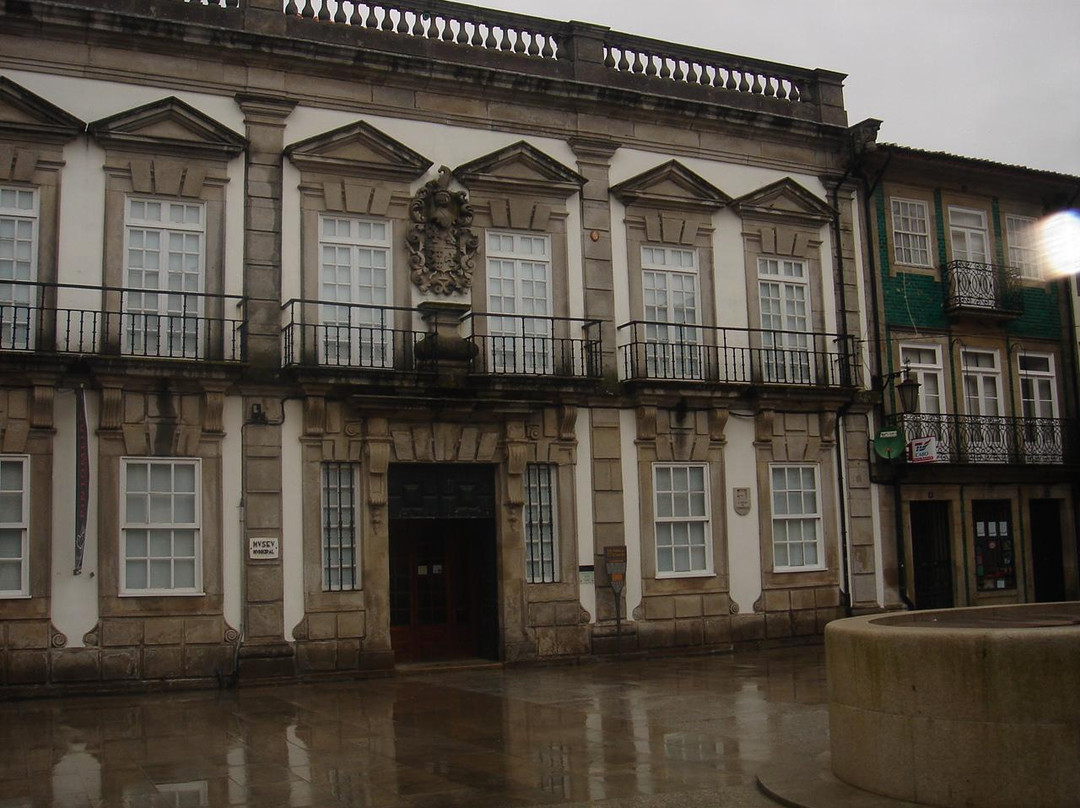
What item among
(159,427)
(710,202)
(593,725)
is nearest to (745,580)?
(710,202)

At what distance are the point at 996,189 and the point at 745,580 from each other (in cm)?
927

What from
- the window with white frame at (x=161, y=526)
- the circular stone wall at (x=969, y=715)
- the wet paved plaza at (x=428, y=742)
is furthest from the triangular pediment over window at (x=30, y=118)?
the circular stone wall at (x=969, y=715)

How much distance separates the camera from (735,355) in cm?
1895

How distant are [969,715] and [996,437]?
15.4m

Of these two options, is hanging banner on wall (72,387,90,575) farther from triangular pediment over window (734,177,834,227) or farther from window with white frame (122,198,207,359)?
triangular pediment over window (734,177,834,227)

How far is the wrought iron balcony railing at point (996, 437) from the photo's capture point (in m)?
20.4

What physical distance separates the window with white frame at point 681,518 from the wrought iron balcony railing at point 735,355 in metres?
1.48

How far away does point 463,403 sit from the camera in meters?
16.6

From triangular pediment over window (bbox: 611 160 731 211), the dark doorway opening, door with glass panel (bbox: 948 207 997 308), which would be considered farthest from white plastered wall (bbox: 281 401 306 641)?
the dark doorway opening

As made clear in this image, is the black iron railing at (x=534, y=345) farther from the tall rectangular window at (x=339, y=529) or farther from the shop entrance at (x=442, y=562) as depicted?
the tall rectangular window at (x=339, y=529)

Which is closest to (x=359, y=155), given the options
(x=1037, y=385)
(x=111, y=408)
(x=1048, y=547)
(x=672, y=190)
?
(x=111, y=408)

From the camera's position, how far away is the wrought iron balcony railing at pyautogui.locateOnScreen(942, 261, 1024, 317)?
21.0 metres

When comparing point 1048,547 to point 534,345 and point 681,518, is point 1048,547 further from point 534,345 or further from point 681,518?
point 534,345

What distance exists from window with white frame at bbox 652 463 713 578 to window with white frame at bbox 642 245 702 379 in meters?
1.50
